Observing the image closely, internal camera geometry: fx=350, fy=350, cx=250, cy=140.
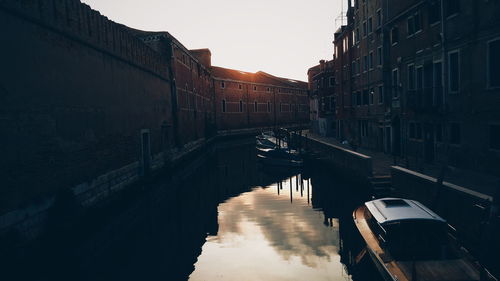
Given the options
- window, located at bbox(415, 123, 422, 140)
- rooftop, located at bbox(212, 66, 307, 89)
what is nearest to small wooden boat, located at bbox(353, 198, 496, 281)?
window, located at bbox(415, 123, 422, 140)

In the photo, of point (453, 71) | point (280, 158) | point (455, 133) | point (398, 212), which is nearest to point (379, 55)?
point (453, 71)

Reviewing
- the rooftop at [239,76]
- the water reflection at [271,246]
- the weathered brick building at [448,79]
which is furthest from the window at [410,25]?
the rooftop at [239,76]

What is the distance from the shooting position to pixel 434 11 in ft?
52.3

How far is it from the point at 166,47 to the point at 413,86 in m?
16.8

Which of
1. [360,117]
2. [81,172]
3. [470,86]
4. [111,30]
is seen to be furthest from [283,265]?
[360,117]

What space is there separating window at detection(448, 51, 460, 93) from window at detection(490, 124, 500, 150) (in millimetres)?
2609

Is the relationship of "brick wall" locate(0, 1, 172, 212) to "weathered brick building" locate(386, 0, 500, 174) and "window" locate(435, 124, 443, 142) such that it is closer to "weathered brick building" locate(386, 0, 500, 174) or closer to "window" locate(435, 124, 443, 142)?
"weathered brick building" locate(386, 0, 500, 174)

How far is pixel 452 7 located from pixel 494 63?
355cm

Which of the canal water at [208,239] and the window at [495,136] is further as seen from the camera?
the window at [495,136]

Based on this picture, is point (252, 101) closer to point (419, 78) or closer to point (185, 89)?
point (185, 89)

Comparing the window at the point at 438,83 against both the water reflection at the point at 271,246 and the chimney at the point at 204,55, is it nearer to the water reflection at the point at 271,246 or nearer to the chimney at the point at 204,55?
the water reflection at the point at 271,246

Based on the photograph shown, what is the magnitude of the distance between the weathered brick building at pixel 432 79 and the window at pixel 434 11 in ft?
0.08

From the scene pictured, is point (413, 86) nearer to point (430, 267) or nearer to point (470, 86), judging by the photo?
point (470, 86)

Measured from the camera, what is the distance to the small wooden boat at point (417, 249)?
20.6ft
